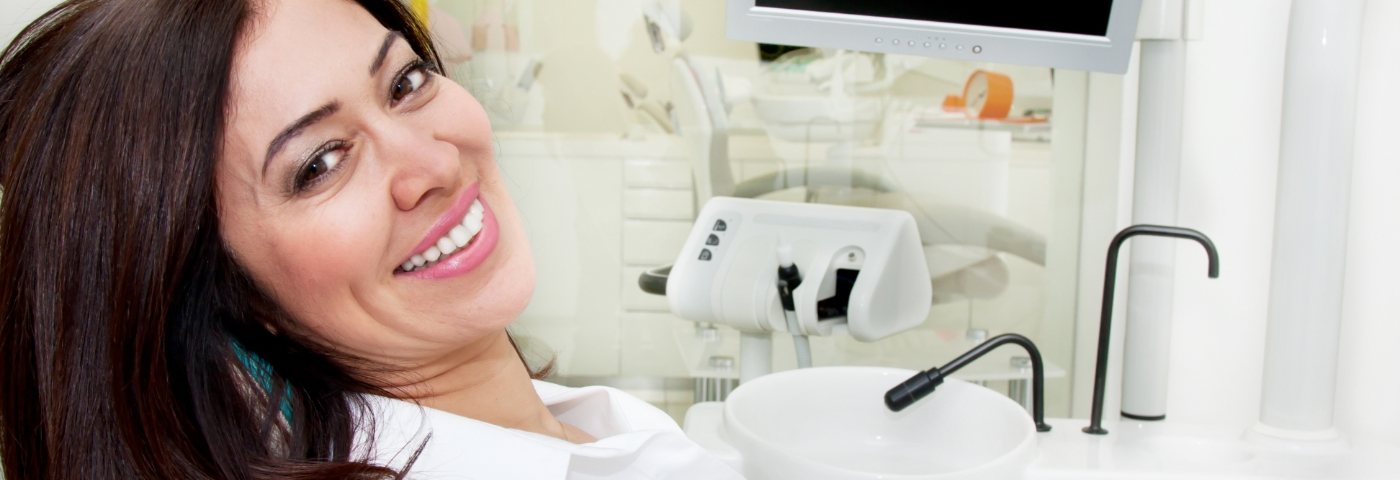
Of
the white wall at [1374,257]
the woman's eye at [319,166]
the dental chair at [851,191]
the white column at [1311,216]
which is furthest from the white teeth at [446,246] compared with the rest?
the white wall at [1374,257]

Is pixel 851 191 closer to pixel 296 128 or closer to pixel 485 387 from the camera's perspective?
pixel 485 387

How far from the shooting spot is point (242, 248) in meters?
0.91

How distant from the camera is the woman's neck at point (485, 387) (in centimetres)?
110

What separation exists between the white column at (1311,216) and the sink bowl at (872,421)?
1.52 ft

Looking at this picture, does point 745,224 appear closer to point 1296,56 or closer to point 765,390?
point 765,390

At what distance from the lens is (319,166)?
2.98 feet

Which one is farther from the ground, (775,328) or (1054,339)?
(775,328)

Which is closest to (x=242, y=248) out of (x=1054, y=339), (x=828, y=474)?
(x=828, y=474)

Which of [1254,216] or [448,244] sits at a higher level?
[448,244]

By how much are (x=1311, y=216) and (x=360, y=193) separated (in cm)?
134

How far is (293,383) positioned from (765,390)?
0.78 meters

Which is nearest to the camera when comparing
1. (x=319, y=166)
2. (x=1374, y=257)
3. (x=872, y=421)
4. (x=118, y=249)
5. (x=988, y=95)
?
(x=118, y=249)

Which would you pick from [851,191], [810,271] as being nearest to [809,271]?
[810,271]

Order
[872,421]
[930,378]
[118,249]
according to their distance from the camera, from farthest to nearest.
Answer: [872,421] → [930,378] → [118,249]
